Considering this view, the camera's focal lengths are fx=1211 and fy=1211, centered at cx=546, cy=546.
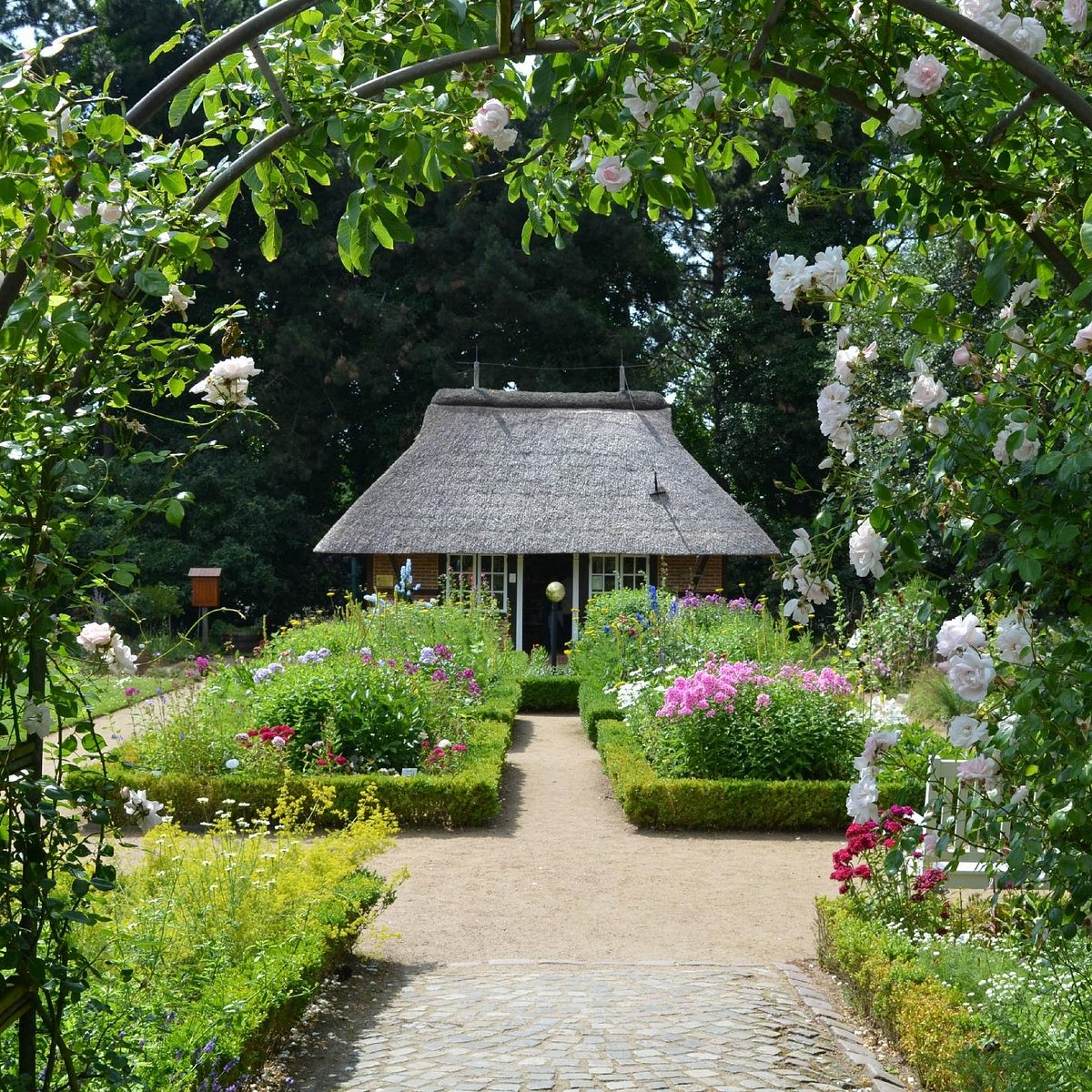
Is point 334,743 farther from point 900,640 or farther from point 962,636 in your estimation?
point 900,640

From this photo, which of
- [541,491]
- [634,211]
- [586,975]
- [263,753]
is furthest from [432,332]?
[634,211]

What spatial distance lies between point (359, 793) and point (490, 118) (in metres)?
5.88

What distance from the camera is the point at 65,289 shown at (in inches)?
93.4

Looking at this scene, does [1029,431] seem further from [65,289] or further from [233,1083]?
[233,1083]

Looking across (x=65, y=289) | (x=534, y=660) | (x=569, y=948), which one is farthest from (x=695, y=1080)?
(x=534, y=660)

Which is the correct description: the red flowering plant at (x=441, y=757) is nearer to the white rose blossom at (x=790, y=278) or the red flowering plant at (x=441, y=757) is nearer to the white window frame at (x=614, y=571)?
the white rose blossom at (x=790, y=278)

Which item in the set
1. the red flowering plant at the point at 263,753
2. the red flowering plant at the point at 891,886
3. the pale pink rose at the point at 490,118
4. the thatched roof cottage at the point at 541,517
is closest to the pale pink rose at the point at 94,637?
the pale pink rose at the point at 490,118

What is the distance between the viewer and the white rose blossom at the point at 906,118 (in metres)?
2.59

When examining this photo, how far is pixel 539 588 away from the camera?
20047 millimetres

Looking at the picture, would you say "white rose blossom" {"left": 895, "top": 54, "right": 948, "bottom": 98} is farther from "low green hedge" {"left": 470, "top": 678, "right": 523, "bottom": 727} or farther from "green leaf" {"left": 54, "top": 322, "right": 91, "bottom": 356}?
"low green hedge" {"left": 470, "top": 678, "right": 523, "bottom": 727}

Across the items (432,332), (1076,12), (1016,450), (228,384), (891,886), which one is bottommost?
(891,886)

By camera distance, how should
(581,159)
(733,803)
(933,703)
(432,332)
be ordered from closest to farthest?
1. (581,159)
2. (733,803)
3. (933,703)
4. (432,332)

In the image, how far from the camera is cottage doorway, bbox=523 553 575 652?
1969cm

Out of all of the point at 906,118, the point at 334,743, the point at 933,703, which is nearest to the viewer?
the point at 906,118
